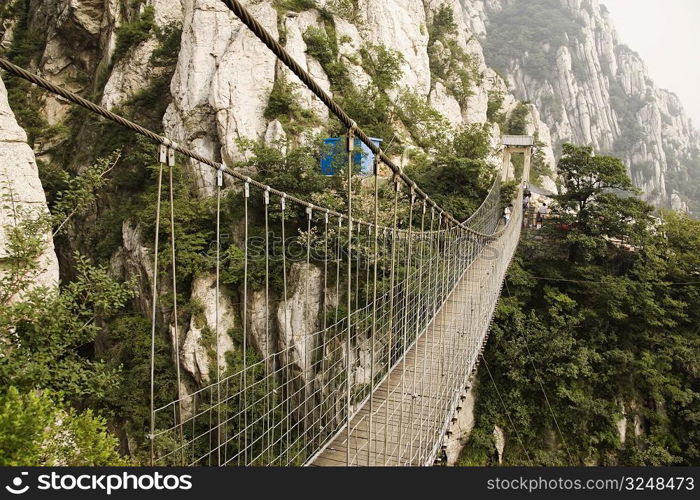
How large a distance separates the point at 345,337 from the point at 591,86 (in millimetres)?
37861

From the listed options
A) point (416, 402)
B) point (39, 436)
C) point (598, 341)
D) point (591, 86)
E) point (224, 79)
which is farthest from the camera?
point (591, 86)

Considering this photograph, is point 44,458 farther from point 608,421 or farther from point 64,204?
point 608,421

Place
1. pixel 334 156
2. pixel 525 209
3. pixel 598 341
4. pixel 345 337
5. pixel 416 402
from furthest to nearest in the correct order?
pixel 525 209 < pixel 598 341 < pixel 334 156 < pixel 345 337 < pixel 416 402

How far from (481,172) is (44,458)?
24.9ft

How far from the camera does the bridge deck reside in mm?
2170

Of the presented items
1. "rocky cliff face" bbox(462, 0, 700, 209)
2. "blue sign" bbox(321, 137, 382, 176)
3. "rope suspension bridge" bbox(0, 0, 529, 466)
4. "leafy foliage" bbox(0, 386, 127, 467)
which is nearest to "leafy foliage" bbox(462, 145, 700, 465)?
"rope suspension bridge" bbox(0, 0, 529, 466)

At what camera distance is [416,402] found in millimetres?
2801

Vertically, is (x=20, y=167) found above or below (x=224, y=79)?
below

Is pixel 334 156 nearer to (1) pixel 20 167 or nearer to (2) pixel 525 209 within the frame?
(1) pixel 20 167

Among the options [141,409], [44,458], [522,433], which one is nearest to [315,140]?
[141,409]

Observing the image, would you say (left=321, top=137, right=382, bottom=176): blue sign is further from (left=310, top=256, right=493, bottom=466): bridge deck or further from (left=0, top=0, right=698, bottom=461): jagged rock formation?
(left=310, top=256, right=493, bottom=466): bridge deck

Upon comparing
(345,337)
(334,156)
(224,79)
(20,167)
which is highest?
(224,79)

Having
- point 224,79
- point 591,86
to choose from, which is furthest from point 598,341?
point 591,86

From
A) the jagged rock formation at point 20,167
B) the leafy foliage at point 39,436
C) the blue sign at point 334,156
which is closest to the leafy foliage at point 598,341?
the blue sign at point 334,156
